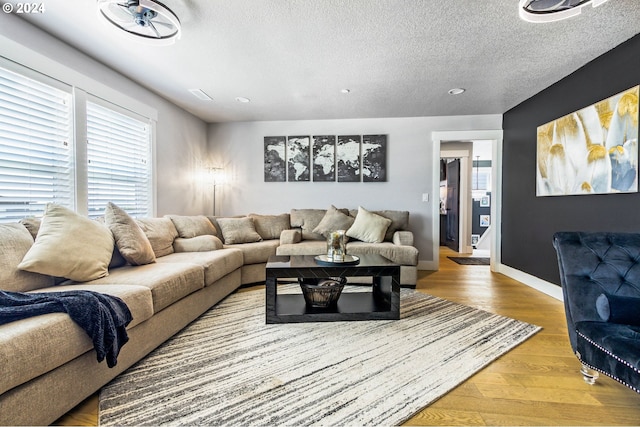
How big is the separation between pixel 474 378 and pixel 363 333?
78 centimetres

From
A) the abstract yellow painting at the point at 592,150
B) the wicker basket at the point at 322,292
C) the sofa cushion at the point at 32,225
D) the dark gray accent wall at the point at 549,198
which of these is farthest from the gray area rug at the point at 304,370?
the abstract yellow painting at the point at 592,150

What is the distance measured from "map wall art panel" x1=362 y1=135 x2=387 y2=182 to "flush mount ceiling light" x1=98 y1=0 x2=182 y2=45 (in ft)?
9.96

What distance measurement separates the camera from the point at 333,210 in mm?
4211

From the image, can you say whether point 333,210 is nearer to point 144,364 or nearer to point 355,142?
point 355,142

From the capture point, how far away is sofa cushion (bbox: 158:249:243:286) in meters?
2.51

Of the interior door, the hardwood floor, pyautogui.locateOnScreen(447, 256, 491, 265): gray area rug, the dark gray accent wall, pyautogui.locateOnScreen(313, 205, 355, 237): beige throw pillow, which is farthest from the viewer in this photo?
the interior door

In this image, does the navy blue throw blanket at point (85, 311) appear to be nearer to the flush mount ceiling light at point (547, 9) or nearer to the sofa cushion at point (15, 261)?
the sofa cushion at point (15, 261)

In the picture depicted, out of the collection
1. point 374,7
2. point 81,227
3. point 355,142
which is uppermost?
point 374,7

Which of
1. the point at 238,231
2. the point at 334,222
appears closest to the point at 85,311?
the point at 238,231

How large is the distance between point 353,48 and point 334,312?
2.27 m

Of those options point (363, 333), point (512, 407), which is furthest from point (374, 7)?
point (512, 407)

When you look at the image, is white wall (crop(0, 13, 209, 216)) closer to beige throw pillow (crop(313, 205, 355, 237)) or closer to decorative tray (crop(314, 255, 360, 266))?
beige throw pillow (crop(313, 205, 355, 237))

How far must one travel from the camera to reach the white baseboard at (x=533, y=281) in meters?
3.06

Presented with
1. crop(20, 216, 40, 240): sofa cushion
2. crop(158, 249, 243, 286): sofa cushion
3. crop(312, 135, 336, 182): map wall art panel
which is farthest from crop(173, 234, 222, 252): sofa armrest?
crop(312, 135, 336, 182): map wall art panel
